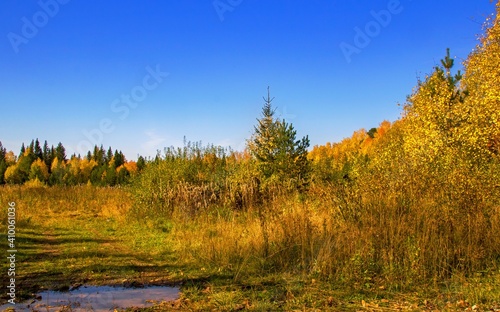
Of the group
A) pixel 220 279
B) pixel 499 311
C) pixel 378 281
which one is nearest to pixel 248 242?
pixel 220 279

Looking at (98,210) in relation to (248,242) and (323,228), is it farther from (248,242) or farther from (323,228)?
(323,228)

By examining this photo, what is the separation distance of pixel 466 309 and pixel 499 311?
0.35 meters

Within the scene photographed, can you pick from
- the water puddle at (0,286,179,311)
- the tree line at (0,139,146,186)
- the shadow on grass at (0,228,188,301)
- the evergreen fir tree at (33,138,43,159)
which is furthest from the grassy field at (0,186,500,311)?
the evergreen fir tree at (33,138,43,159)

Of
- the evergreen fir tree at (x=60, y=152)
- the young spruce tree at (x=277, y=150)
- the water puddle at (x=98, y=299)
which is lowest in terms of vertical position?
the water puddle at (x=98, y=299)

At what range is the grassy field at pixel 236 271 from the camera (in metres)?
5.13

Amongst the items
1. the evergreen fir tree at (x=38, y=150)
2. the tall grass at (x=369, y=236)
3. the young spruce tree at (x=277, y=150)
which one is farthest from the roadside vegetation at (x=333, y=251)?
the evergreen fir tree at (x=38, y=150)

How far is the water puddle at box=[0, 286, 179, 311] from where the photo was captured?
4.96 m

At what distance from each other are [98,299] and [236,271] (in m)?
2.33

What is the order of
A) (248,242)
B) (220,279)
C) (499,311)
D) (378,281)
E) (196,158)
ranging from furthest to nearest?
1. (196,158)
2. (248,242)
3. (220,279)
4. (378,281)
5. (499,311)

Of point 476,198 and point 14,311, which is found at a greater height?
point 476,198

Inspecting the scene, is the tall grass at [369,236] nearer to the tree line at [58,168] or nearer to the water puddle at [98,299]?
the water puddle at [98,299]

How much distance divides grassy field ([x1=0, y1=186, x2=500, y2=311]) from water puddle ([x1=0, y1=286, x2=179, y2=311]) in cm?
26

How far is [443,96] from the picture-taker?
66.8 feet

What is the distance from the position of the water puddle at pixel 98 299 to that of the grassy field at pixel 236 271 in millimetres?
259
